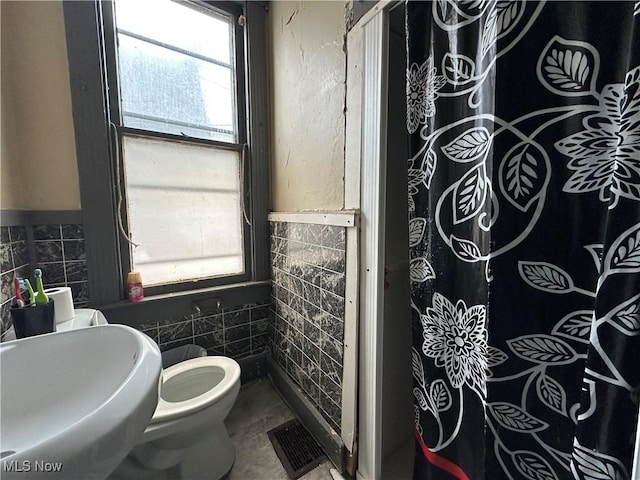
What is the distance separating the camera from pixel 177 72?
1.40 metres

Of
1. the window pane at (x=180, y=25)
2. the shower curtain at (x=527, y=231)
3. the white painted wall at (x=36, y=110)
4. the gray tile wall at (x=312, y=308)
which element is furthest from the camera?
the window pane at (x=180, y=25)

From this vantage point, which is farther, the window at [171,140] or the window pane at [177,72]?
the window pane at [177,72]

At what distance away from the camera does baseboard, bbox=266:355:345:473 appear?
110cm

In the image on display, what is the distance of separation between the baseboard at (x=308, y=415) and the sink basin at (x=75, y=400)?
91 cm

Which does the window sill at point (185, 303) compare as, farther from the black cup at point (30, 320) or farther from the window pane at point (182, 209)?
the black cup at point (30, 320)

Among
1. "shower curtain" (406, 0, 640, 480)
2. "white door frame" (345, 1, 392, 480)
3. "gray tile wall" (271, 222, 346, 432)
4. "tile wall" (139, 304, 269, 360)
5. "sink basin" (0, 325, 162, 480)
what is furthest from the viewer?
"tile wall" (139, 304, 269, 360)

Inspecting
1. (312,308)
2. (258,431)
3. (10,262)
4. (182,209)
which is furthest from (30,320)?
(258,431)

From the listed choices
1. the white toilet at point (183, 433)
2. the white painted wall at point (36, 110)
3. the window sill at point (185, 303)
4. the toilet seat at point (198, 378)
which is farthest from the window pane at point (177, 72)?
the toilet seat at point (198, 378)

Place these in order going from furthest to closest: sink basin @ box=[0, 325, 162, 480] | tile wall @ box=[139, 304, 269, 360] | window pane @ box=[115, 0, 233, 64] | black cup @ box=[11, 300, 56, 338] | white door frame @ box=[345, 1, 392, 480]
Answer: tile wall @ box=[139, 304, 269, 360] → window pane @ box=[115, 0, 233, 64] → white door frame @ box=[345, 1, 392, 480] → black cup @ box=[11, 300, 56, 338] → sink basin @ box=[0, 325, 162, 480]

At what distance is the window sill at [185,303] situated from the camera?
4.17ft

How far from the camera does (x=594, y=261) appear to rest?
1.79ft

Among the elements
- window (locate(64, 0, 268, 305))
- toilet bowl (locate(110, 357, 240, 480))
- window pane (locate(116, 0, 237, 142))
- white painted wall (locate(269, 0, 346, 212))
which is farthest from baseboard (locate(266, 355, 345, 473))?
window pane (locate(116, 0, 237, 142))

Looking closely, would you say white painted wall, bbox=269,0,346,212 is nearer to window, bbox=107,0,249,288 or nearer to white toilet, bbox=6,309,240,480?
window, bbox=107,0,249,288

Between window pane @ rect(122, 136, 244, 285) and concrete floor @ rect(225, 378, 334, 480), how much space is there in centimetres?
77
